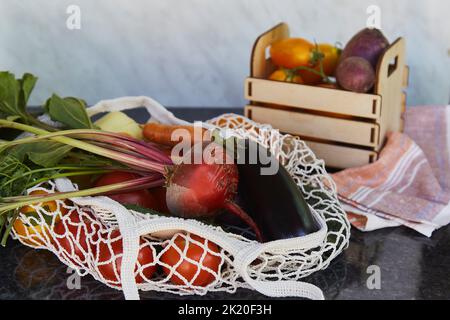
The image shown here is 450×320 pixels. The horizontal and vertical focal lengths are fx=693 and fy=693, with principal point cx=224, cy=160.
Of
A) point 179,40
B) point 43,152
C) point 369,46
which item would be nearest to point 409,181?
point 369,46

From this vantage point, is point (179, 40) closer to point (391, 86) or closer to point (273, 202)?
point (391, 86)

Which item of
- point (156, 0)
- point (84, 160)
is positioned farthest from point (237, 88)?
point (84, 160)

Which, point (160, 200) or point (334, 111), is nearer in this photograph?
point (160, 200)

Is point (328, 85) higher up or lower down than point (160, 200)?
higher up

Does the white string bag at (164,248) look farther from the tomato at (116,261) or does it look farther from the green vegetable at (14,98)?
the green vegetable at (14,98)

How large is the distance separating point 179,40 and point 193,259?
0.92 meters

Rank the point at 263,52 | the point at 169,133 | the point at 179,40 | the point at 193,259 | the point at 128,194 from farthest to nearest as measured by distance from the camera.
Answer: the point at 179,40, the point at 263,52, the point at 169,133, the point at 128,194, the point at 193,259

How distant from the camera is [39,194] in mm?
880

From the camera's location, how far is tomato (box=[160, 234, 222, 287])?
31.3 inches

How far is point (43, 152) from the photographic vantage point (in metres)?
0.93

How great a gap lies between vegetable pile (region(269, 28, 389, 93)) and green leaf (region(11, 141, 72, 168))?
439 millimetres

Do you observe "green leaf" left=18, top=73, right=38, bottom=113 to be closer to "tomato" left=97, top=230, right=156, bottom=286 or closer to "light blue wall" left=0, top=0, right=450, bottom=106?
"tomato" left=97, top=230, right=156, bottom=286

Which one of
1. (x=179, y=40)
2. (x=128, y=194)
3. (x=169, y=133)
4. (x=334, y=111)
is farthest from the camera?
(x=179, y=40)

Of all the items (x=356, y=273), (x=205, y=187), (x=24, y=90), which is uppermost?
(x=24, y=90)
